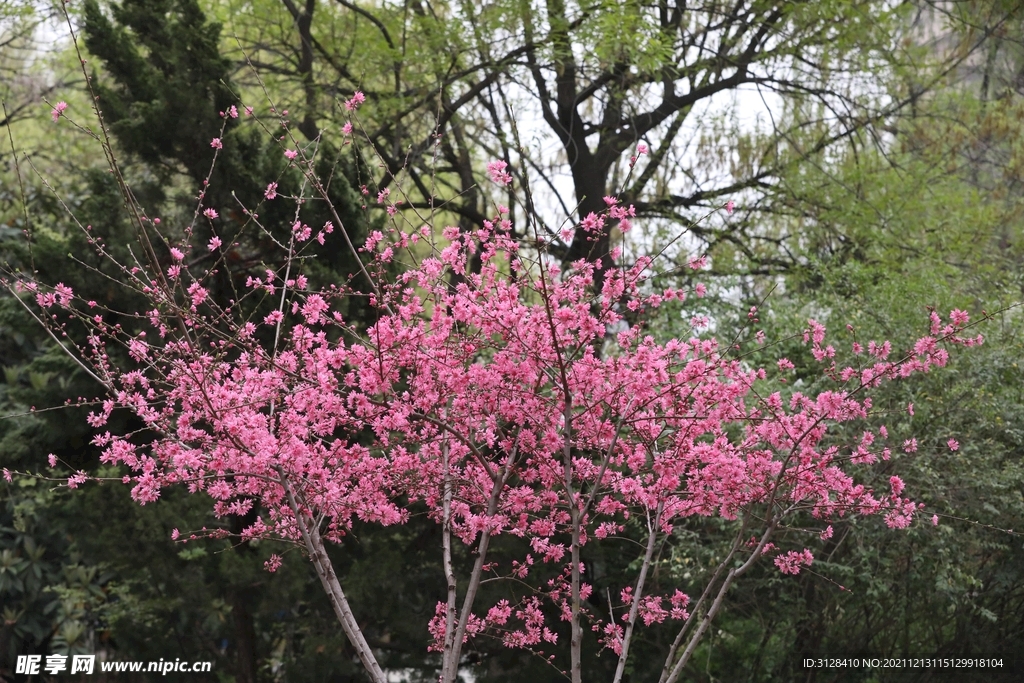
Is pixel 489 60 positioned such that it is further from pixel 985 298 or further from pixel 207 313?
pixel 985 298

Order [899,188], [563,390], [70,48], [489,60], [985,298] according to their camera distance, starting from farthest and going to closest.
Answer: [70,48], [899,188], [489,60], [985,298], [563,390]

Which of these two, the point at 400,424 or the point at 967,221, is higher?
the point at 967,221

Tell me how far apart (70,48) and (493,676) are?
736cm

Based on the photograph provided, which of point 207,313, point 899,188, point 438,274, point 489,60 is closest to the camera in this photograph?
point 438,274

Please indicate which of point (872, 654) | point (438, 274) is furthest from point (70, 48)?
point (872, 654)

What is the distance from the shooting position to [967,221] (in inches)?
342

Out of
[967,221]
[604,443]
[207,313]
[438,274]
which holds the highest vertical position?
[967,221]

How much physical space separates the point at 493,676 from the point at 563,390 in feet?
9.84

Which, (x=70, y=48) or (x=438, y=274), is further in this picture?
(x=70, y=48)

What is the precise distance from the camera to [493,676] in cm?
566

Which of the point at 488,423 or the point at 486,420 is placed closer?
the point at 488,423

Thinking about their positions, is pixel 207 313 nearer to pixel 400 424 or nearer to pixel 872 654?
pixel 400 424

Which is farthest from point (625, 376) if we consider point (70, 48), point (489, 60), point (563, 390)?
point (70, 48)

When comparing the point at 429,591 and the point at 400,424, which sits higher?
the point at 400,424
